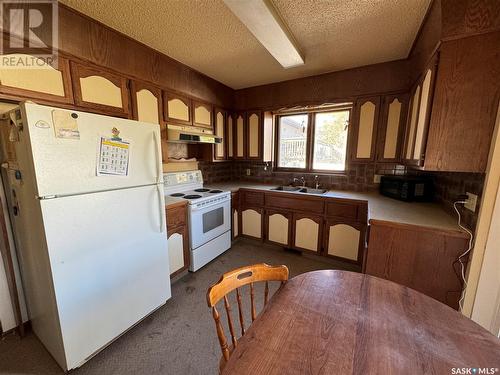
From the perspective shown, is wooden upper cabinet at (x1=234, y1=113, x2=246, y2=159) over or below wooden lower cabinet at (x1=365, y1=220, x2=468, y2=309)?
over

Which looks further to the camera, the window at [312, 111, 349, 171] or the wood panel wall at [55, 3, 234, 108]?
the window at [312, 111, 349, 171]

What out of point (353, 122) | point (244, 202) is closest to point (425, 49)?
point (353, 122)

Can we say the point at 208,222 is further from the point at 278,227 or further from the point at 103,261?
the point at 103,261

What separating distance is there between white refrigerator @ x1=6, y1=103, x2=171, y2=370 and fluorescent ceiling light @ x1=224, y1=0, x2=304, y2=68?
1.00m

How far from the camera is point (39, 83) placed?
142cm

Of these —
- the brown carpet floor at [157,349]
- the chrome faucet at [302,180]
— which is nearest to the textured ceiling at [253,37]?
the chrome faucet at [302,180]

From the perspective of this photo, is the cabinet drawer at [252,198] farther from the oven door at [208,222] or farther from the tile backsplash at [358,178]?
the tile backsplash at [358,178]

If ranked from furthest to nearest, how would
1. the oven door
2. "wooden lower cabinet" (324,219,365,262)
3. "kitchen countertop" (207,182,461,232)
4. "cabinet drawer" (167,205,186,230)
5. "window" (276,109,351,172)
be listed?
"window" (276,109,351,172), "wooden lower cabinet" (324,219,365,262), the oven door, "cabinet drawer" (167,205,186,230), "kitchen countertop" (207,182,461,232)

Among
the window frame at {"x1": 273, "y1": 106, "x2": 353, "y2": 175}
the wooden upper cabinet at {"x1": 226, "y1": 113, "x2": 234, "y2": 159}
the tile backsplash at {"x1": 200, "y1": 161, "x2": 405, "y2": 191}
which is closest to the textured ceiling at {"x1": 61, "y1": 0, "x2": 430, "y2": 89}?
the window frame at {"x1": 273, "y1": 106, "x2": 353, "y2": 175}

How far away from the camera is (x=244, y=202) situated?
120 inches

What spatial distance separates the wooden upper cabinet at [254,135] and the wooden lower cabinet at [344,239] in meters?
1.47

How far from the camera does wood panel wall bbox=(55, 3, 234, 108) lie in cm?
154

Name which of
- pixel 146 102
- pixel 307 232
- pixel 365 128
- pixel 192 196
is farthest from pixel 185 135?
pixel 365 128

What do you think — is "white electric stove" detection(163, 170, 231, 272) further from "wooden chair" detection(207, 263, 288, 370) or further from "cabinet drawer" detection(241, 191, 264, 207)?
"wooden chair" detection(207, 263, 288, 370)
